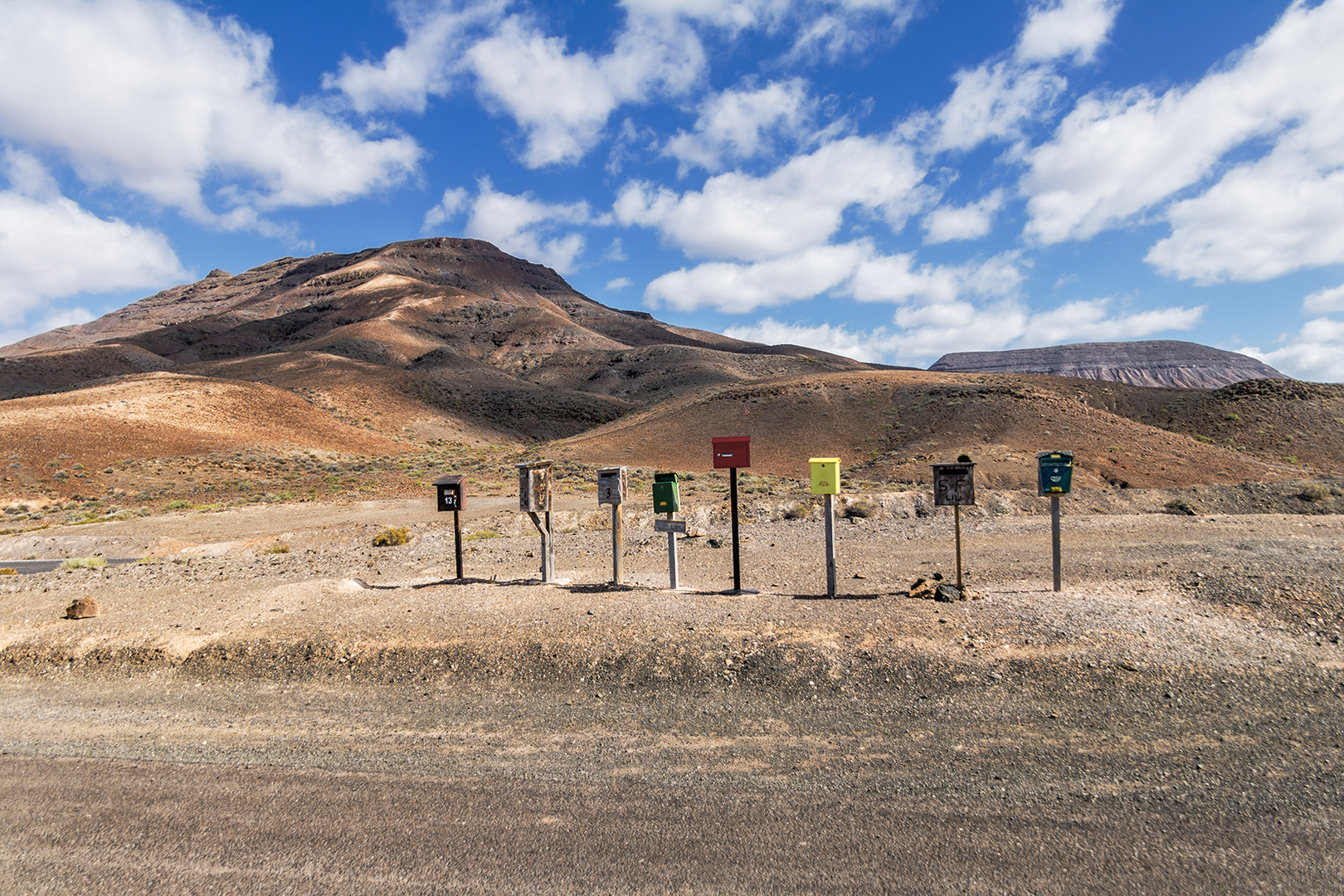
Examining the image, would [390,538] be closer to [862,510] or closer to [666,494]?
[666,494]

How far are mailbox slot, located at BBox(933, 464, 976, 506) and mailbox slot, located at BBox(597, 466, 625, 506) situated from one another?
412cm

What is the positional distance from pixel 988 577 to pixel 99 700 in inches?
427

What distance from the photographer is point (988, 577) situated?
9.68 m

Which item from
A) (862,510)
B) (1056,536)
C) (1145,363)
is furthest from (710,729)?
(1145,363)

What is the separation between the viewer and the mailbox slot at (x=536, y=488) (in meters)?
9.67

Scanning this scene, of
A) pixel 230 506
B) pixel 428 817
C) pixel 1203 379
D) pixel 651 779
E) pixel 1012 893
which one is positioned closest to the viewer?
pixel 1012 893

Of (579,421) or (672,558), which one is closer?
(672,558)

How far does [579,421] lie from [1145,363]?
12313cm

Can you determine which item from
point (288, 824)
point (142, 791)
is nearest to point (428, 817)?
point (288, 824)

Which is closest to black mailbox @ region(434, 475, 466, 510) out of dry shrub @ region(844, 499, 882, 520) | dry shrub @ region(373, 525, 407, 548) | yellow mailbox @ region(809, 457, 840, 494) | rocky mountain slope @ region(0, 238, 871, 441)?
yellow mailbox @ region(809, 457, 840, 494)

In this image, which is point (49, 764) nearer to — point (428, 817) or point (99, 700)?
point (99, 700)

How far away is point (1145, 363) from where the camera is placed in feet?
425

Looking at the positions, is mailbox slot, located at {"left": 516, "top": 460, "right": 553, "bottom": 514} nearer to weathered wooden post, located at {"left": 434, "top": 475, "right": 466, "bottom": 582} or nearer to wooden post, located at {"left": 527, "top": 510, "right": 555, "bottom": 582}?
wooden post, located at {"left": 527, "top": 510, "right": 555, "bottom": 582}

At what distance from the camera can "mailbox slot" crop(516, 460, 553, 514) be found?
967 centimetres
